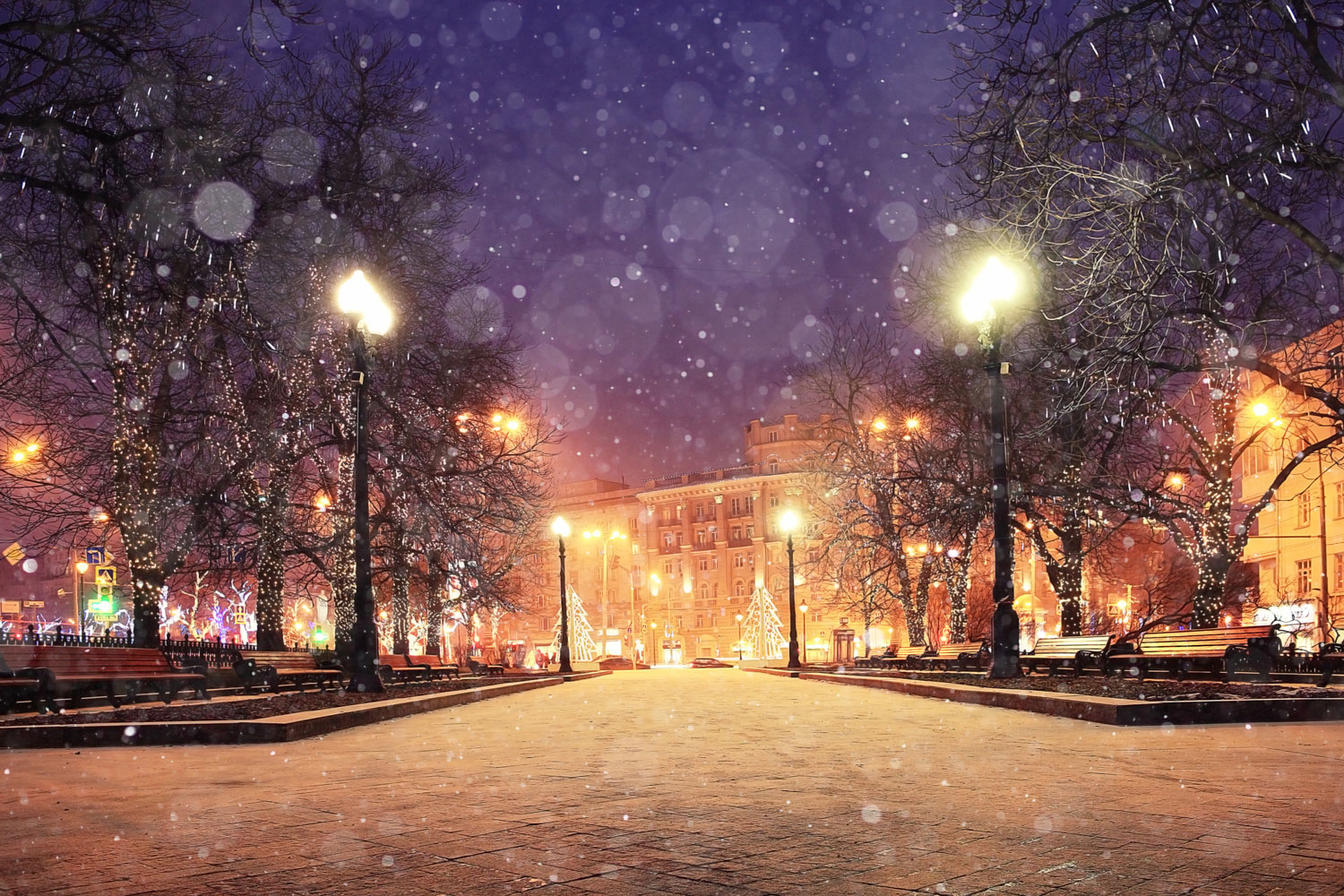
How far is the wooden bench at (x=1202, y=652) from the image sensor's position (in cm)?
1869

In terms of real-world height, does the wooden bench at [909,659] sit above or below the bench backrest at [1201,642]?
below

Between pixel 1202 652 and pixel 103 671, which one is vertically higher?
pixel 103 671

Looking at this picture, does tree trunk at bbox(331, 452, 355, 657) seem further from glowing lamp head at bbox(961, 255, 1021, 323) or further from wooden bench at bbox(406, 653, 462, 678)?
glowing lamp head at bbox(961, 255, 1021, 323)

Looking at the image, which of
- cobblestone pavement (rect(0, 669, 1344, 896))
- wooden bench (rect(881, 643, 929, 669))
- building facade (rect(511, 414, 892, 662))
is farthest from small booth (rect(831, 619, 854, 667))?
building facade (rect(511, 414, 892, 662))

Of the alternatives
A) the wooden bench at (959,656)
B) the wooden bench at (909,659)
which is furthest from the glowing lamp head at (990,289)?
the wooden bench at (909,659)

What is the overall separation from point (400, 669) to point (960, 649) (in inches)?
547

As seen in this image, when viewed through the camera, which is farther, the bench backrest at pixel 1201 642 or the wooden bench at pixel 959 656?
the wooden bench at pixel 959 656

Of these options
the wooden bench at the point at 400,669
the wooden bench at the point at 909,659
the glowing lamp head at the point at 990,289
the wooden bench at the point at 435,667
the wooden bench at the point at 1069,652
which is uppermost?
the glowing lamp head at the point at 990,289

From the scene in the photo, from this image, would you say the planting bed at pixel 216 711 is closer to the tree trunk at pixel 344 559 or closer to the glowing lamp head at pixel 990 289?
the tree trunk at pixel 344 559

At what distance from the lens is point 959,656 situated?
28.3m

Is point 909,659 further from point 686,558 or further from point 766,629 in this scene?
point 686,558

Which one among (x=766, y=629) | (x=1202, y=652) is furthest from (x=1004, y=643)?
(x=766, y=629)

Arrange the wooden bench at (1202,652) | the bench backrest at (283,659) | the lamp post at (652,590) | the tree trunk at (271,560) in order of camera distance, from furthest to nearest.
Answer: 1. the lamp post at (652,590)
2. the tree trunk at (271,560)
3. the bench backrest at (283,659)
4. the wooden bench at (1202,652)

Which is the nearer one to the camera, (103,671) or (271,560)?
(103,671)
